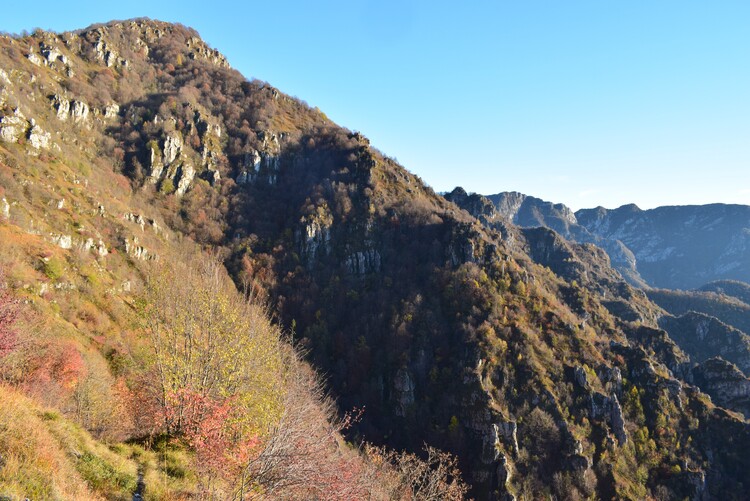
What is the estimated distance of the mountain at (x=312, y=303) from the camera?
A: 3064 centimetres

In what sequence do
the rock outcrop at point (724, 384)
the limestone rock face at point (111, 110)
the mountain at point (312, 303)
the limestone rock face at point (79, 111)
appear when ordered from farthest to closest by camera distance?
the limestone rock face at point (111, 110) → the limestone rock face at point (79, 111) → the rock outcrop at point (724, 384) → the mountain at point (312, 303)

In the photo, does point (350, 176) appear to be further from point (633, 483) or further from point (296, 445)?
point (296, 445)

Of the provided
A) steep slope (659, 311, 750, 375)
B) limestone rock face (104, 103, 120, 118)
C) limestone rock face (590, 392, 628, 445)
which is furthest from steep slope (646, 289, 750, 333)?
limestone rock face (104, 103, 120, 118)

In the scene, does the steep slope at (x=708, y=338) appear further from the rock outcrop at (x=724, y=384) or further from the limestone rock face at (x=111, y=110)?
the limestone rock face at (x=111, y=110)

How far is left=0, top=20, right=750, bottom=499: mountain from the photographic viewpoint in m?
30.6

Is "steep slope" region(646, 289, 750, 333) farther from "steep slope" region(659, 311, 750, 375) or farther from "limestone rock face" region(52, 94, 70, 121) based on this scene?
"limestone rock face" region(52, 94, 70, 121)

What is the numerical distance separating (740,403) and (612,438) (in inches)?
2238

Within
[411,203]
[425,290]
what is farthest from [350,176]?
[425,290]

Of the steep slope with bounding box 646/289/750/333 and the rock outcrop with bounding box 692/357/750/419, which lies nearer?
the rock outcrop with bounding box 692/357/750/419

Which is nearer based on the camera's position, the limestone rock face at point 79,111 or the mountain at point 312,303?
the mountain at point 312,303

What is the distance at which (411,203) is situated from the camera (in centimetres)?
12475

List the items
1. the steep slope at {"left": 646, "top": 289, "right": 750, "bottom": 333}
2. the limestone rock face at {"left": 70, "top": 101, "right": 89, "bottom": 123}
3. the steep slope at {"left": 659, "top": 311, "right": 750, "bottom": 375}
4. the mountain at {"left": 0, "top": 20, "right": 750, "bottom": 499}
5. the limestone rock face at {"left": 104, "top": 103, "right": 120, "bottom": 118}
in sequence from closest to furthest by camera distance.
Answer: the mountain at {"left": 0, "top": 20, "right": 750, "bottom": 499} < the limestone rock face at {"left": 70, "top": 101, "right": 89, "bottom": 123} < the limestone rock face at {"left": 104, "top": 103, "right": 120, "bottom": 118} < the steep slope at {"left": 659, "top": 311, "right": 750, "bottom": 375} < the steep slope at {"left": 646, "top": 289, "right": 750, "bottom": 333}

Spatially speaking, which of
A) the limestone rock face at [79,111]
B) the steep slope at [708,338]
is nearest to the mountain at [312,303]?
the limestone rock face at [79,111]

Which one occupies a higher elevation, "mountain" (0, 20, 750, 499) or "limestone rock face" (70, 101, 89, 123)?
"limestone rock face" (70, 101, 89, 123)
